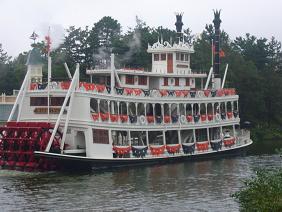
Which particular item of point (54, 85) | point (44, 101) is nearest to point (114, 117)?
point (54, 85)

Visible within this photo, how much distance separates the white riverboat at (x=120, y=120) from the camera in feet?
117

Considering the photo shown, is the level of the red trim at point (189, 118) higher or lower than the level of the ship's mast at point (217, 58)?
lower

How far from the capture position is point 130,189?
3023cm

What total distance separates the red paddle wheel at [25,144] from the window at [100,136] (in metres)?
1.93

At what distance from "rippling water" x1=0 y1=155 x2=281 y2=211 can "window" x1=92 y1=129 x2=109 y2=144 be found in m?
1.79

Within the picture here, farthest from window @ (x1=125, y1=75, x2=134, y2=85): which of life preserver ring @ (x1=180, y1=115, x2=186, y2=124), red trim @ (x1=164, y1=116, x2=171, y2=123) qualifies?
life preserver ring @ (x1=180, y1=115, x2=186, y2=124)

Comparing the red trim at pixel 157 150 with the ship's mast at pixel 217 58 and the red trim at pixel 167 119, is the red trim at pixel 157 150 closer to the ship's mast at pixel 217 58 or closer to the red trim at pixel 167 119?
the red trim at pixel 167 119

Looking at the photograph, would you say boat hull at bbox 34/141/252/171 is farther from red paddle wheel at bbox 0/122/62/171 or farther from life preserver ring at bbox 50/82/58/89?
life preserver ring at bbox 50/82/58/89

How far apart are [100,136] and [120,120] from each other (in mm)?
1973

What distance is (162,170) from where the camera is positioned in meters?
37.2

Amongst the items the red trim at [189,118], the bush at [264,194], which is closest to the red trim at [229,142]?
the red trim at [189,118]

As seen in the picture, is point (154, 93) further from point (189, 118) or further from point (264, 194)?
point (264, 194)

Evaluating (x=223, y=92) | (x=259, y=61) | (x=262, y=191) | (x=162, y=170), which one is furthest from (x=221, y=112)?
(x=259, y=61)

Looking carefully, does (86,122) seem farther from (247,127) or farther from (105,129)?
(247,127)
